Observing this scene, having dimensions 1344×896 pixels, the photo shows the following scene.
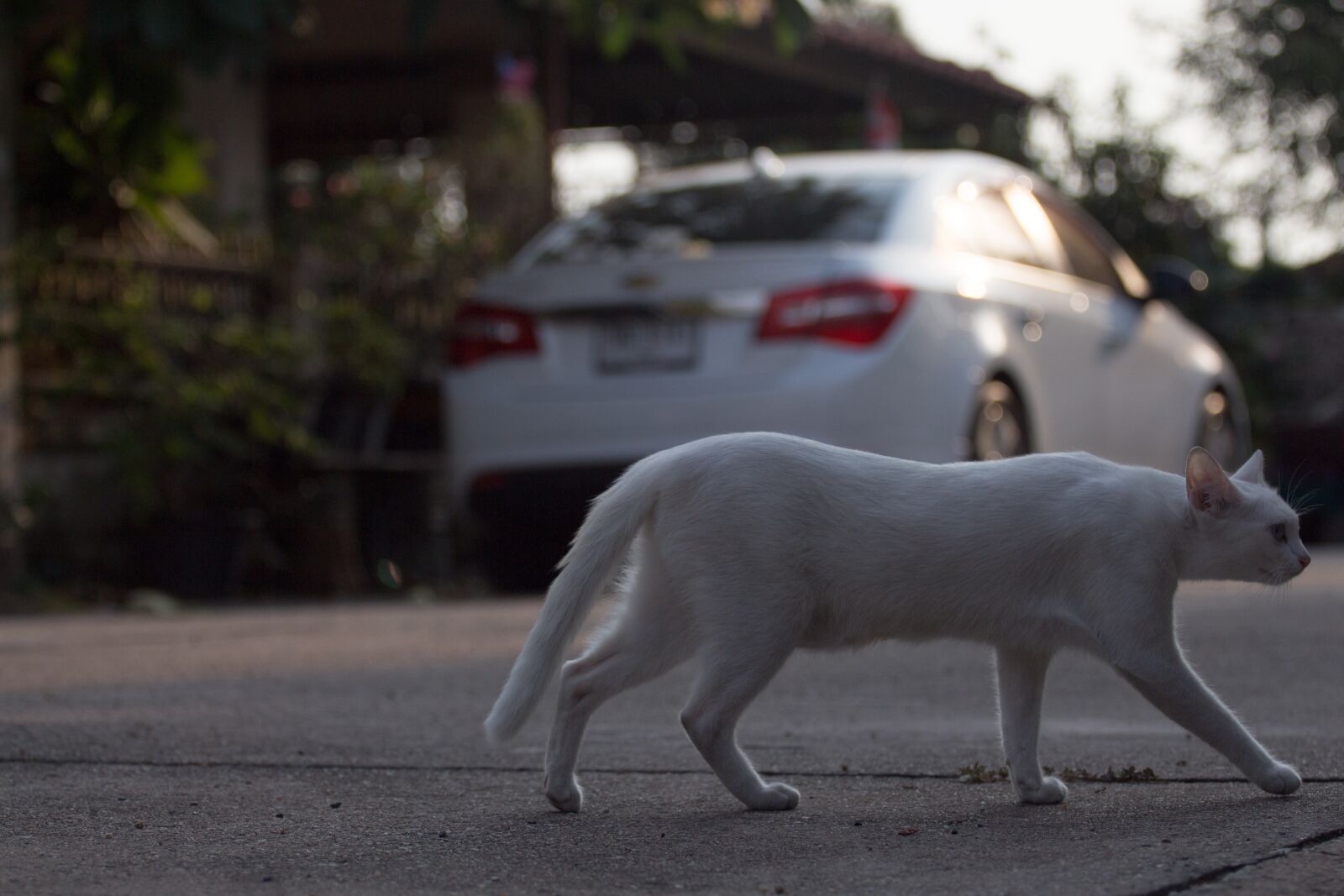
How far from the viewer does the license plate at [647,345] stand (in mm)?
7227

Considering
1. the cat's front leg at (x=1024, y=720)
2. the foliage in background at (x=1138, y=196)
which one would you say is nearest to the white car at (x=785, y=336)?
A: the cat's front leg at (x=1024, y=720)

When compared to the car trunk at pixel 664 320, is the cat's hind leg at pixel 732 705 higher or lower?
lower

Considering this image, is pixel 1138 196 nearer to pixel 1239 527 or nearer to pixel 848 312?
pixel 848 312

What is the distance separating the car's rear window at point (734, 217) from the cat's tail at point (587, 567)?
4140mm

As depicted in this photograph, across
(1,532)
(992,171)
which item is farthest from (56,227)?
(992,171)

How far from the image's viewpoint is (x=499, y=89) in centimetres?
1426

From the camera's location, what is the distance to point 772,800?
3.24 m

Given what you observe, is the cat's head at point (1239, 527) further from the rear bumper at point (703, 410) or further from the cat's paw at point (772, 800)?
the rear bumper at point (703, 410)

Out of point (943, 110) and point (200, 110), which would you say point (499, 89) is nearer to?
point (200, 110)

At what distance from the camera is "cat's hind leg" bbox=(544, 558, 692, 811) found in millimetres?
3352

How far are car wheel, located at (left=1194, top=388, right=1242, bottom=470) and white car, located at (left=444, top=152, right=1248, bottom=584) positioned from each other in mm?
736

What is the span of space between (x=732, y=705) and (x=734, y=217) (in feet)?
15.5

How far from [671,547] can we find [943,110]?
46.4 feet

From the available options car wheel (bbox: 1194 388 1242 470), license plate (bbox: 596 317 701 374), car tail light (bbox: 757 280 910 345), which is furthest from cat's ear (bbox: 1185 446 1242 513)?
car wheel (bbox: 1194 388 1242 470)
